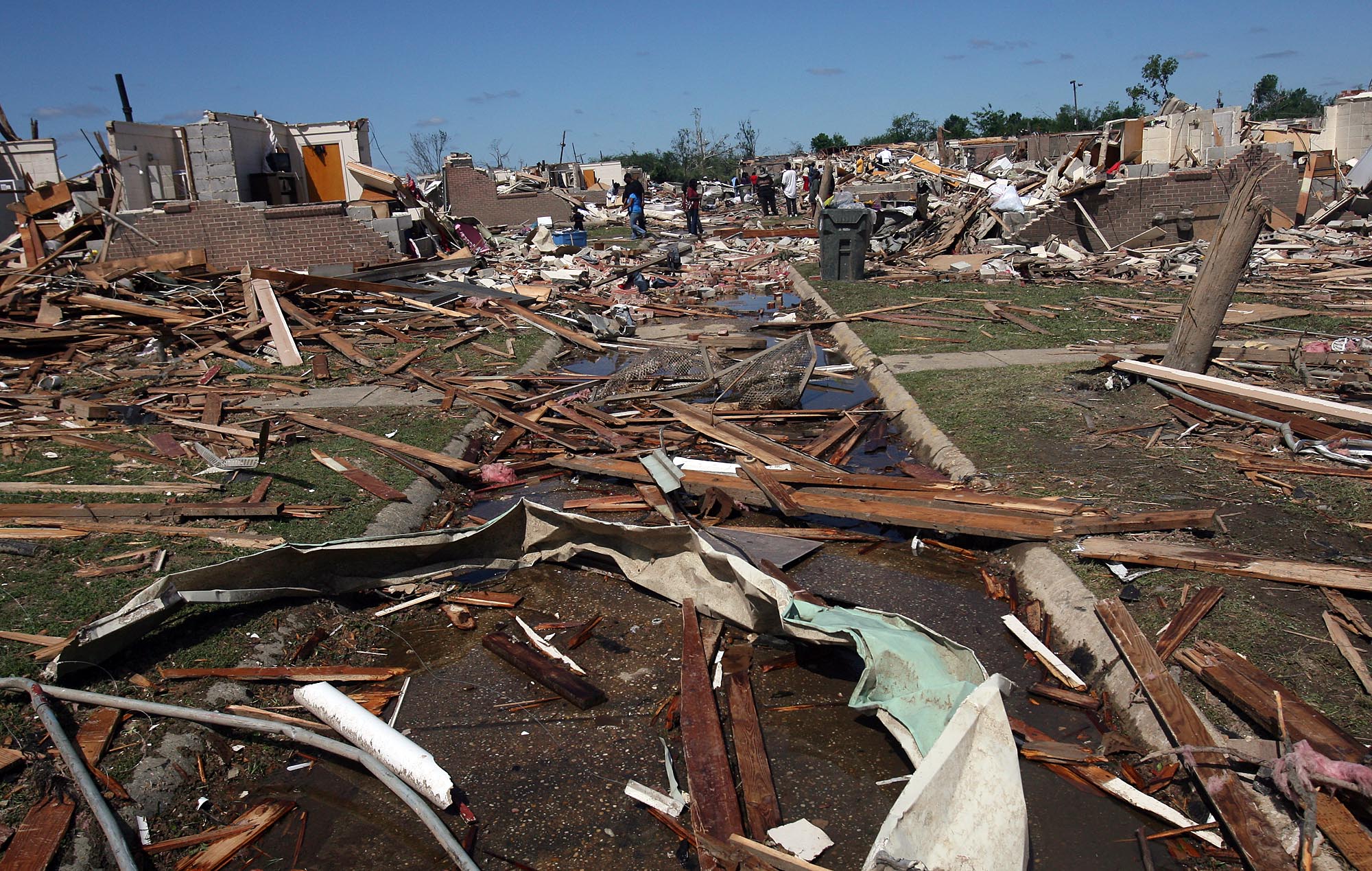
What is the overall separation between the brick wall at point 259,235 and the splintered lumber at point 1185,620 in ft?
56.4

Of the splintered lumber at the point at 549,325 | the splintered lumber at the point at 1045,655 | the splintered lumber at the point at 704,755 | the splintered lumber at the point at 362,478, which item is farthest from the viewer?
the splintered lumber at the point at 549,325

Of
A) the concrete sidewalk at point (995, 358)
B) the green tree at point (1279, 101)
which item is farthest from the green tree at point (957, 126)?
the concrete sidewalk at point (995, 358)

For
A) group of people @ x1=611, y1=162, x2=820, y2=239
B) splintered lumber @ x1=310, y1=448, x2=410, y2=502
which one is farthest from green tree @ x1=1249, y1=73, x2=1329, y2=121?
splintered lumber @ x1=310, y1=448, x2=410, y2=502

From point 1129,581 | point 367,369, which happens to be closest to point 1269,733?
point 1129,581

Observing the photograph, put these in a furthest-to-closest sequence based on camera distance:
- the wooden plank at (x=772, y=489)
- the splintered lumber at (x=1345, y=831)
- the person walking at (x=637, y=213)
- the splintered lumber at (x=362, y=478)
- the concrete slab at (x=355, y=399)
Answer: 1. the person walking at (x=637, y=213)
2. the concrete slab at (x=355, y=399)
3. the splintered lumber at (x=362, y=478)
4. the wooden plank at (x=772, y=489)
5. the splintered lumber at (x=1345, y=831)

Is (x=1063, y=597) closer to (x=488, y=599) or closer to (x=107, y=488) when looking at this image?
(x=488, y=599)

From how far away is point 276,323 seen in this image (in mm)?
11711

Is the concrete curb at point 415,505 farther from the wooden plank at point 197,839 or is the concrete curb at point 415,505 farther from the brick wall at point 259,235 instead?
the brick wall at point 259,235

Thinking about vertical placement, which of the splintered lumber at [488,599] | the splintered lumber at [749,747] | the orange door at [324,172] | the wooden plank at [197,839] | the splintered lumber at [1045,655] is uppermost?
the orange door at [324,172]

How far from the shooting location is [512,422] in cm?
874

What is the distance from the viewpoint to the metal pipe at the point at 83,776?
9.95 ft

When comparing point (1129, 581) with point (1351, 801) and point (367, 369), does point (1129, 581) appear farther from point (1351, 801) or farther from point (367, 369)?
point (367, 369)

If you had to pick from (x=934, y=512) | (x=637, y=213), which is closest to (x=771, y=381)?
(x=934, y=512)

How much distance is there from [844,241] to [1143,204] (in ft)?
26.1
